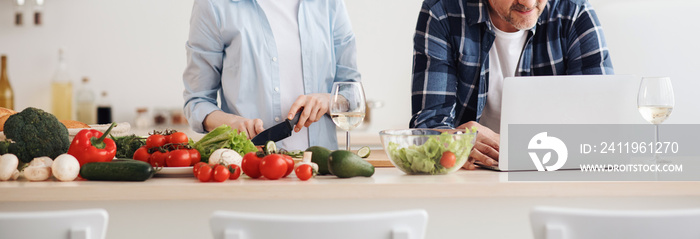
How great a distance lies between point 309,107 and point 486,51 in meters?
0.58

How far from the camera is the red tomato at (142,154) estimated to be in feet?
4.87

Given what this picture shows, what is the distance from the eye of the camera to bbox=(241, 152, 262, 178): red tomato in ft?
4.39

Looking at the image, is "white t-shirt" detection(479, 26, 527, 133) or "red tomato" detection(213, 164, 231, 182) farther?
"white t-shirt" detection(479, 26, 527, 133)

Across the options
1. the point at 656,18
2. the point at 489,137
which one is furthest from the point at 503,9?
the point at 656,18

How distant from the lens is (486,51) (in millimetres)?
2029

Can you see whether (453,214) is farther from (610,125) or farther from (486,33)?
(486,33)

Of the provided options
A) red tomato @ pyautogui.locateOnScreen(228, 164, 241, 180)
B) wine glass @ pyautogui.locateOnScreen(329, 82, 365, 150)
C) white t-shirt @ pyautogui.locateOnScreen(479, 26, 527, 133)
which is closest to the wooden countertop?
red tomato @ pyautogui.locateOnScreen(228, 164, 241, 180)

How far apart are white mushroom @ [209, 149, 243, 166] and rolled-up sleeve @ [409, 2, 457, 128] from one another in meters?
0.72

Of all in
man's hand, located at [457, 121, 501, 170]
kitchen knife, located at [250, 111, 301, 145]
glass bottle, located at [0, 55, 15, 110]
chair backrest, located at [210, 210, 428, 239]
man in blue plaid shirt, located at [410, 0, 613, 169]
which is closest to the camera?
chair backrest, located at [210, 210, 428, 239]

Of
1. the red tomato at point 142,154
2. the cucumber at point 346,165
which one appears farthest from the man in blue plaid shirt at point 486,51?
the red tomato at point 142,154

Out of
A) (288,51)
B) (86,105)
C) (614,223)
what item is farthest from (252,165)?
(86,105)

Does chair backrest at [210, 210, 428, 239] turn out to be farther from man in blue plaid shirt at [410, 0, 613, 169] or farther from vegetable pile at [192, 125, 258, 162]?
man in blue plaid shirt at [410, 0, 613, 169]

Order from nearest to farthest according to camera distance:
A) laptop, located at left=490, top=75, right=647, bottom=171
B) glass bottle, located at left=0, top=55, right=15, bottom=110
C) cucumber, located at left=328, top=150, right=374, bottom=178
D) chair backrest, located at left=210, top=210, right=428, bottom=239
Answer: chair backrest, located at left=210, top=210, right=428, bottom=239 < cucumber, located at left=328, top=150, right=374, bottom=178 < laptop, located at left=490, top=75, right=647, bottom=171 < glass bottle, located at left=0, top=55, right=15, bottom=110

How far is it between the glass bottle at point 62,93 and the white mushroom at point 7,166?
2676 millimetres
